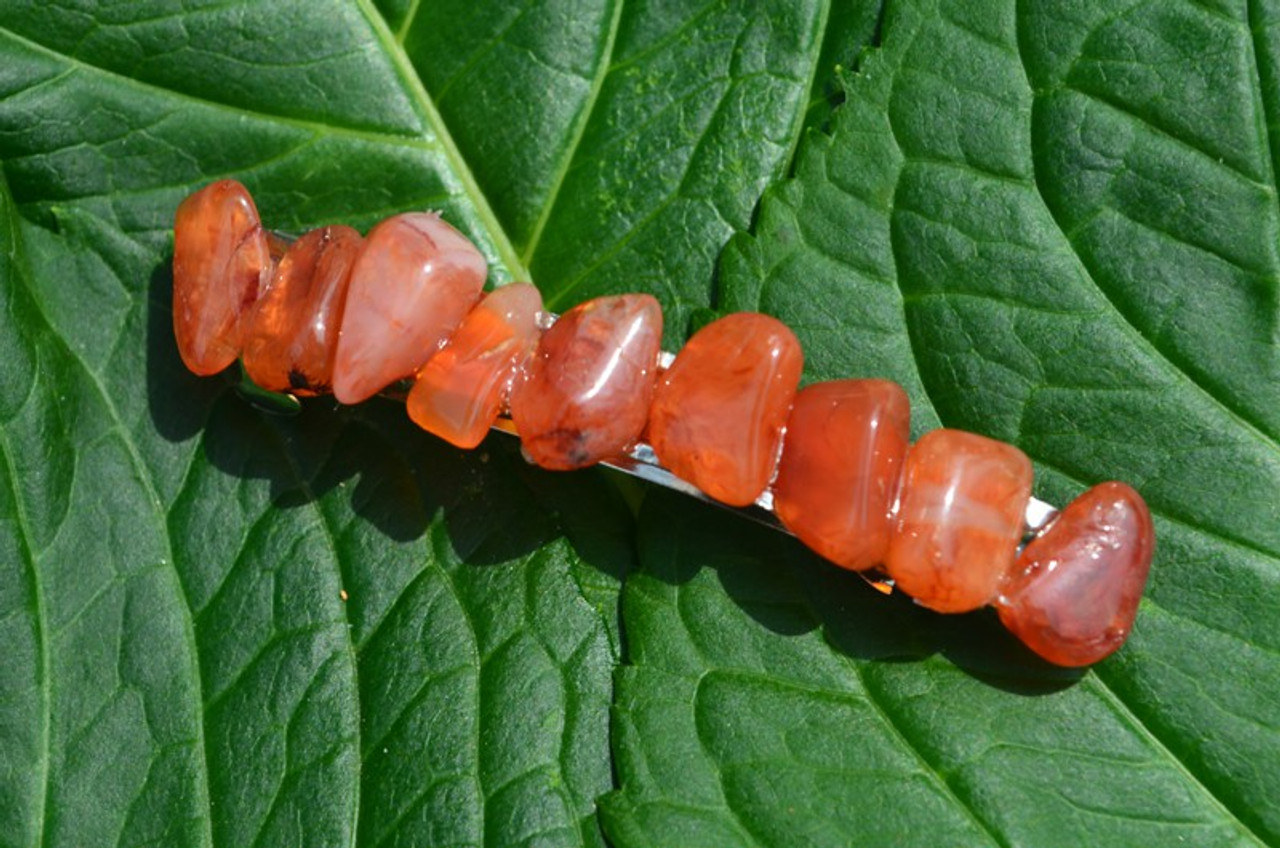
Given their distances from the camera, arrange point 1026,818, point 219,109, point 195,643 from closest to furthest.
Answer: point 1026,818 → point 195,643 → point 219,109

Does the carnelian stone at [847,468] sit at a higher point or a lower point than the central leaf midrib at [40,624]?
higher

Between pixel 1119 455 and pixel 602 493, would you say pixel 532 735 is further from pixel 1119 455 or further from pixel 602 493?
pixel 1119 455

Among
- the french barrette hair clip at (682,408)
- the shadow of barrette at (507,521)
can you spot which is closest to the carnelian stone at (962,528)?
the french barrette hair clip at (682,408)

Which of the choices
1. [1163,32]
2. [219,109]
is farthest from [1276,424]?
[219,109]

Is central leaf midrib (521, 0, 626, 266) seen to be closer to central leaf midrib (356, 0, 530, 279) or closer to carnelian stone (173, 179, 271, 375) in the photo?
central leaf midrib (356, 0, 530, 279)

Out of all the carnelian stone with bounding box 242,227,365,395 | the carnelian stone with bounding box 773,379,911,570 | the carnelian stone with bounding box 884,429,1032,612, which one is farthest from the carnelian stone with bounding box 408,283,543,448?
the carnelian stone with bounding box 884,429,1032,612

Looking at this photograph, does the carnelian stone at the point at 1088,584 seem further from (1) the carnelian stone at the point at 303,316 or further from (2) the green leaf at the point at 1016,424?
(1) the carnelian stone at the point at 303,316
